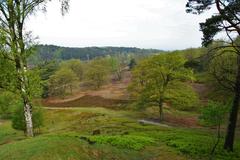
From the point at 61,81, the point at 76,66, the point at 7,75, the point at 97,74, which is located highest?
the point at 7,75

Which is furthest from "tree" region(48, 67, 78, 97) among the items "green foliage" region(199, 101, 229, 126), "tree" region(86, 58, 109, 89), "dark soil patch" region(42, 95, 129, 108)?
"green foliage" region(199, 101, 229, 126)

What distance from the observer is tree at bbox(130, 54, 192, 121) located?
51.0m

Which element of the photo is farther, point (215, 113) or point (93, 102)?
point (93, 102)

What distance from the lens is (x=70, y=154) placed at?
50.9 ft

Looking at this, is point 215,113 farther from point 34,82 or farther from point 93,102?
point 93,102

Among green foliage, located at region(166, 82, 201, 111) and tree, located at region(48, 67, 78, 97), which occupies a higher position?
green foliage, located at region(166, 82, 201, 111)

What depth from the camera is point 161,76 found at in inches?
2063

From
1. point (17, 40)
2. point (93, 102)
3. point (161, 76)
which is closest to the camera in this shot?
point (17, 40)

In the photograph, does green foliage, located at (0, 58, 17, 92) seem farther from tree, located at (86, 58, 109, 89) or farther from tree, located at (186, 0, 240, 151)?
tree, located at (86, 58, 109, 89)

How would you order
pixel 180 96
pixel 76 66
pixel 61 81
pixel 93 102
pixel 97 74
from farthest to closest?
pixel 76 66 → pixel 97 74 → pixel 61 81 → pixel 93 102 → pixel 180 96

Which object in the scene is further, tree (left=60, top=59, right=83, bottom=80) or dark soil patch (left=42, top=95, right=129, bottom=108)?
tree (left=60, top=59, right=83, bottom=80)

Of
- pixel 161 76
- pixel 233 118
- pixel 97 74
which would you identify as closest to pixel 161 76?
pixel 161 76

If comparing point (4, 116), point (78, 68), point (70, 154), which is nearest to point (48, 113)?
point (4, 116)

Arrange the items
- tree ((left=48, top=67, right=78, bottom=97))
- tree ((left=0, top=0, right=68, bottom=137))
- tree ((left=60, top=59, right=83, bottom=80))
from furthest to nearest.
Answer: tree ((left=60, top=59, right=83, bottom=80)) < tree ((left=48, top=67, right=78, bottom=97)) < tree ((left=0, top=0, right=68, bottom=137))
